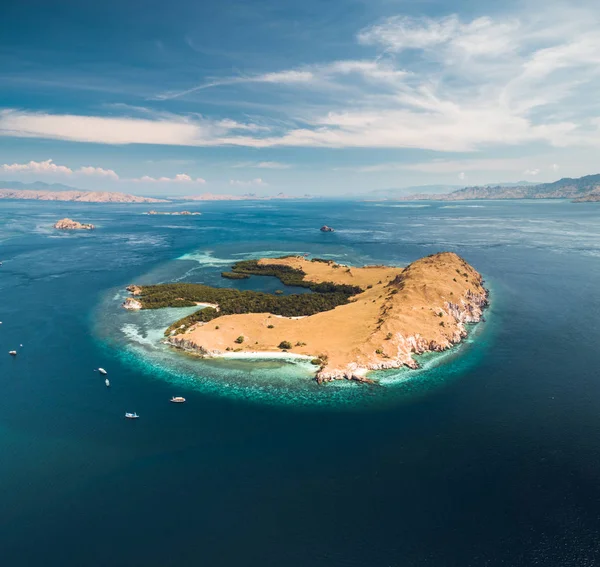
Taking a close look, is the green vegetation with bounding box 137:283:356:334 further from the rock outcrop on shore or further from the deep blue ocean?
the deep blue ocean

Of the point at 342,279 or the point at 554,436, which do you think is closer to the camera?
the point at 554,436

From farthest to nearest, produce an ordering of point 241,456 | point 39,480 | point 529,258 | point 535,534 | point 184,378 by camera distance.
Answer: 1. point 529,258
2. point 184,378
3. point 241,456
4. point 39,480
5. point 535,534

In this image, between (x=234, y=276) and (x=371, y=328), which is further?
(x=234, y=276)

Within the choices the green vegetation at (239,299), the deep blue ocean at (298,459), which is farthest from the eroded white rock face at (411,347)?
the green vegetation at (239,299)

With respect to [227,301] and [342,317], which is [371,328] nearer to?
[342,317]

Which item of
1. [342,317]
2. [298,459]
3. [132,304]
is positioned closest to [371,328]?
[342,317]

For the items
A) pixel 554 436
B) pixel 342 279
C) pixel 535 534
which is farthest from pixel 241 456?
pixel 342 279

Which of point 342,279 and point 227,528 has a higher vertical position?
point 342,279

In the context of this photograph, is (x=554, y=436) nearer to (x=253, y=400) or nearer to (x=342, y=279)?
(x=253, y=400)
